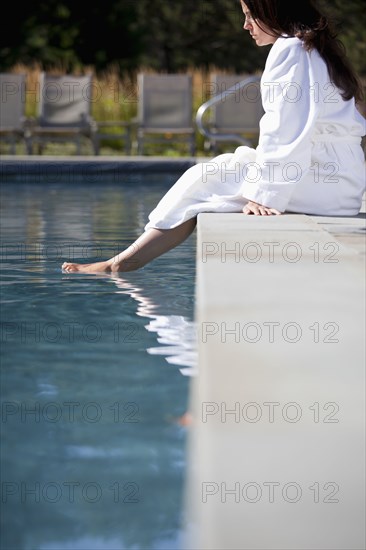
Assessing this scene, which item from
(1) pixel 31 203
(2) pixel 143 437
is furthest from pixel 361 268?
(1) pixel 31 203

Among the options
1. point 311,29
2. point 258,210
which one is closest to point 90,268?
point 258,210

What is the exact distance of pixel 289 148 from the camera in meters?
3.62

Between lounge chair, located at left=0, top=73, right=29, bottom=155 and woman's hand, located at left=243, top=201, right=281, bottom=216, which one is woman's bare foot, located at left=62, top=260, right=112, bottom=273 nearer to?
woman's hand, located at left=243, top=201, right=281, bottom=216

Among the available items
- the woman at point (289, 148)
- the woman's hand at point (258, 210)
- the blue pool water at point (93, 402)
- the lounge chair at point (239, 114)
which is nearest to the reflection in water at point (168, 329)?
the blue pool water at point (93, 402)

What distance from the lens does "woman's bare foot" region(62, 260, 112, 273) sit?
4008 mm

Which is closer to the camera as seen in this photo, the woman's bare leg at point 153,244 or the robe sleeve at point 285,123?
the robe sleeve at point 285,123

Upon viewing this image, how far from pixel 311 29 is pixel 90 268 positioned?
1.18 metres

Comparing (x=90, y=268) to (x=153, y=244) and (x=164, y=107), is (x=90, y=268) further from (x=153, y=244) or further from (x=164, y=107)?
(x=164, y=107)

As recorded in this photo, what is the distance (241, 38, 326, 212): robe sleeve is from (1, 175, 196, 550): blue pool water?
19.7 inches

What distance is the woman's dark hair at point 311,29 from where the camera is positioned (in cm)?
368

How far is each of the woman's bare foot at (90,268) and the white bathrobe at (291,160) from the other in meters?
0.29

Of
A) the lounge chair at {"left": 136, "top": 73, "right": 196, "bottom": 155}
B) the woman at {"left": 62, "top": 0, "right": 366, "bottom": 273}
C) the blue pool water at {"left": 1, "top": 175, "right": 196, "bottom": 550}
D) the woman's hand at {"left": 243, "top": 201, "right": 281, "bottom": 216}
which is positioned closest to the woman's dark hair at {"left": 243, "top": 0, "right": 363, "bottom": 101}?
the woman at {"left": 62, "top": 0, "right": 366, "bottom": 273}

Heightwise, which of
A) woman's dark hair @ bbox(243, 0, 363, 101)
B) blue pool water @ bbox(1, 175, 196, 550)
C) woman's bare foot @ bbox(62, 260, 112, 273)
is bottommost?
blue pool water @ bbox(1, 175, 196, 550)

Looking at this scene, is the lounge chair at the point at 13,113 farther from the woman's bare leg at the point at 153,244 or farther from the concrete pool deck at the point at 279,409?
the concrete pool deck at the point at 279,409
